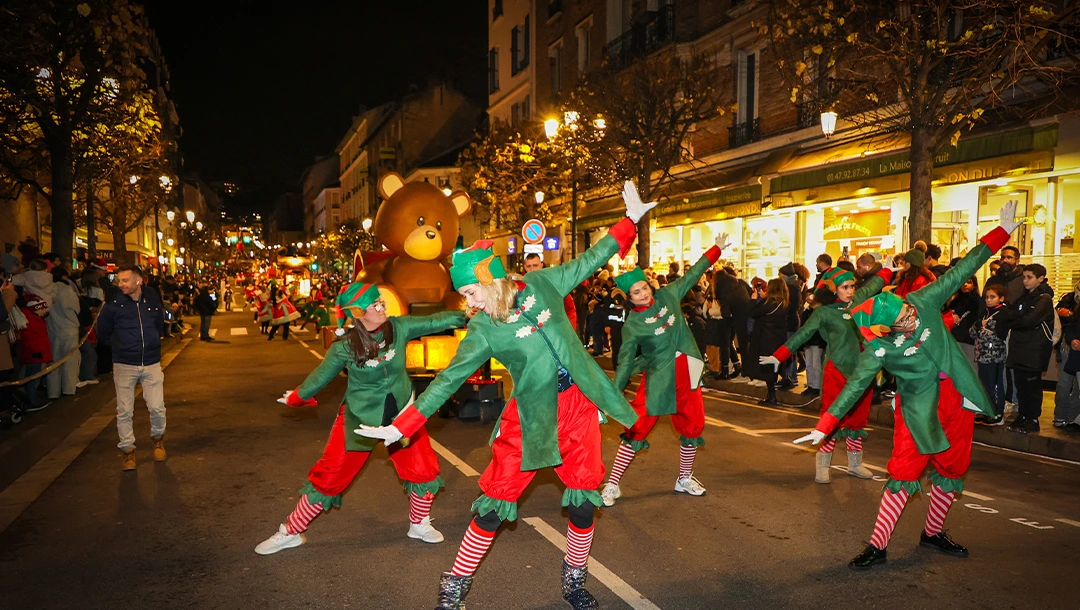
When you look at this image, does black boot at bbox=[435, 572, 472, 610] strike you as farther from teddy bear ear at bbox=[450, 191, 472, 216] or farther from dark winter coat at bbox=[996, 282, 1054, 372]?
teddy bear ear at bbox=[450, 191, 472, 216]

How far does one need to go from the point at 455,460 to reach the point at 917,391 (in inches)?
175

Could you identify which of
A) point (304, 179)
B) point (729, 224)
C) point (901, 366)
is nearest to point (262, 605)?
point (901, 366)

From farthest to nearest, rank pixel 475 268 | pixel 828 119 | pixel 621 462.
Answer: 1. pixel 828 119
2. pixel 621 462
3. pixel 475 268

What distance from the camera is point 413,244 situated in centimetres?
1085

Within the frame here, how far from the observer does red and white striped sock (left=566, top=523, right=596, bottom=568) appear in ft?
14.1

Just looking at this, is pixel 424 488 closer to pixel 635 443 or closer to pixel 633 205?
pixel 635 443

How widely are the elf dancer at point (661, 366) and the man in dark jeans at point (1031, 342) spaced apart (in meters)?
4.62

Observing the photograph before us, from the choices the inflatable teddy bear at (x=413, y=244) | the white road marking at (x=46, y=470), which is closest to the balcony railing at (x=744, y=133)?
the inflatable teddy bear at (x=413, y=244)

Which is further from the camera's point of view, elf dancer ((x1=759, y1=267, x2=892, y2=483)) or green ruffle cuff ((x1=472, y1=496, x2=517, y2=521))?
elf dancer ((x1=759, y1=267, x2=892, y2=483))

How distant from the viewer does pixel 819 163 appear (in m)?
17.8

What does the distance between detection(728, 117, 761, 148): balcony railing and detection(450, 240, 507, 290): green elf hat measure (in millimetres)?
18144

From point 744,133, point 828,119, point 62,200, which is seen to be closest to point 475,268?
point 828,119

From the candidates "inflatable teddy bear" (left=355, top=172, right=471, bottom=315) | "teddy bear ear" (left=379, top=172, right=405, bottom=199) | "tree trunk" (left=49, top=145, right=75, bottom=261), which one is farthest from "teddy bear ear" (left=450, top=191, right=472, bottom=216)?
"tree trunk" (left=49, top=145, right=75, bottom=261)

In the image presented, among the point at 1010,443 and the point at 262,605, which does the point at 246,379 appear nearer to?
the point at 262,605
